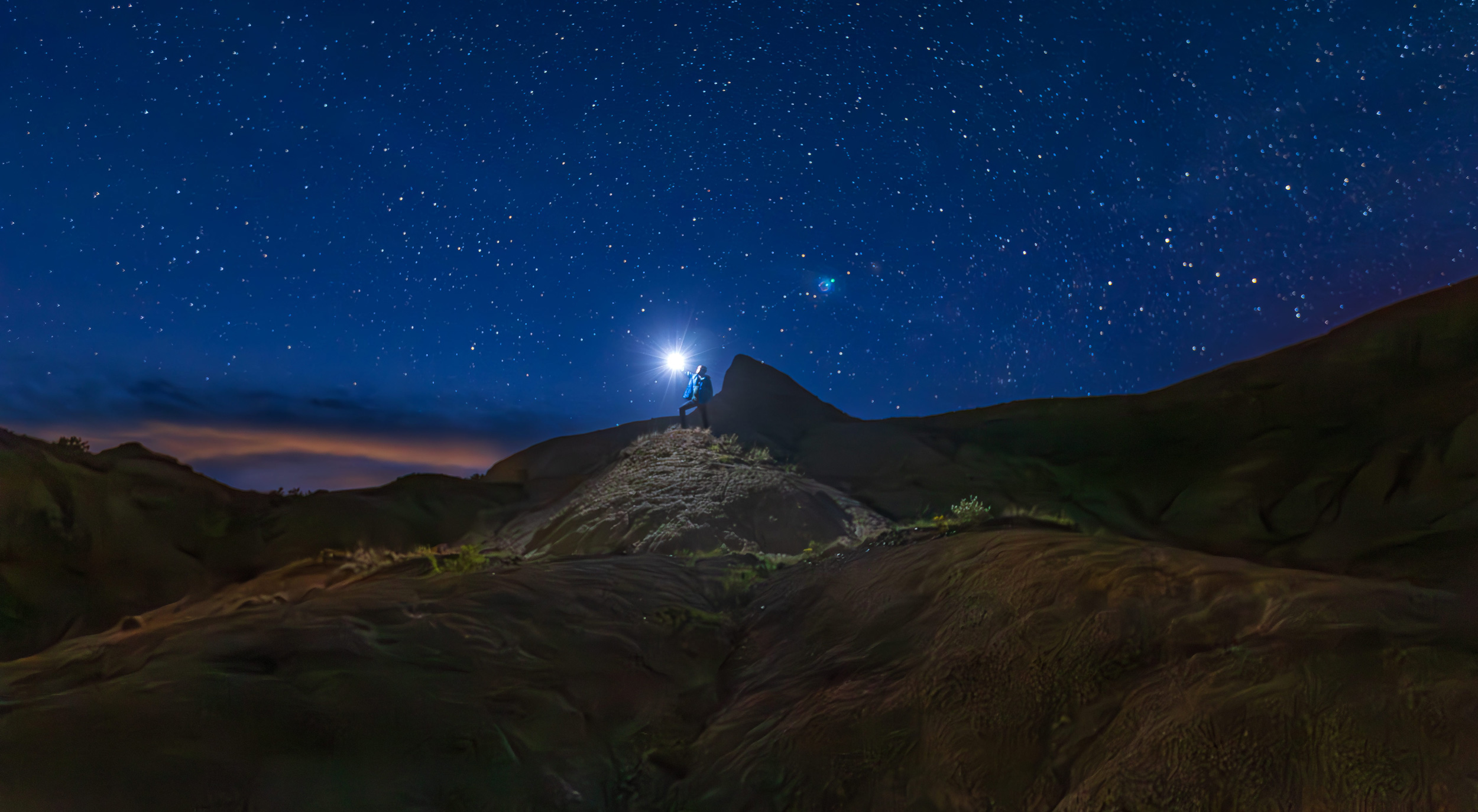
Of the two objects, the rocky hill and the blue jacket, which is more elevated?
the blue jacket

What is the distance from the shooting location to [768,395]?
125 ft

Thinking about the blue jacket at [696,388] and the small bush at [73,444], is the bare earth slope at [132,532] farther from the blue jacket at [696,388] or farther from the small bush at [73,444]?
the blue jacket at [696,388]

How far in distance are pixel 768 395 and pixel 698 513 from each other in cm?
2121

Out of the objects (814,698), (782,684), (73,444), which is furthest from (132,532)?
(814,698)

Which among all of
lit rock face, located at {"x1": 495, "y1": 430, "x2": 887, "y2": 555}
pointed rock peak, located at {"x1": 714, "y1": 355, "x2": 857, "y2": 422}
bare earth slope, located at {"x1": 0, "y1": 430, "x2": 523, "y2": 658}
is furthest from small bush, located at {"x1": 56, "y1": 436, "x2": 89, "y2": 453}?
pointed rock peak, located at {"x1": 714, "y1": 355, "x2": 857, "y2": 422}

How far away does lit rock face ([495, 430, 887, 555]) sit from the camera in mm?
16656

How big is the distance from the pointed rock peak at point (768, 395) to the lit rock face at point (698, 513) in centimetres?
1436

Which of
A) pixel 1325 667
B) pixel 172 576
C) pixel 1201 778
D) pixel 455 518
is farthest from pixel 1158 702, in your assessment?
pixel 455 518

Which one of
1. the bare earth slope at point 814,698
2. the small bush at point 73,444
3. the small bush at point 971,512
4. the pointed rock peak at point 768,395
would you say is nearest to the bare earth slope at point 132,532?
the small bush at point 73,444

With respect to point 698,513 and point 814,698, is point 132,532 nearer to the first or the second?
point 698,513

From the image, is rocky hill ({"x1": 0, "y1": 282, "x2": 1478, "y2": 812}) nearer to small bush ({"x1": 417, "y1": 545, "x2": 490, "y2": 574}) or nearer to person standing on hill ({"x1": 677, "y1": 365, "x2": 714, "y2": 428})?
small bush ({"x1": 417, "y1": 545, "x2": 490, "y2": 574})

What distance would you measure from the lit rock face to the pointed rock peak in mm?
14357

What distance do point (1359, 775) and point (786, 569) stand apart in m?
7.84

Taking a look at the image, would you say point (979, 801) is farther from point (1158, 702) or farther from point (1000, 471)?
point (1000, 471)
